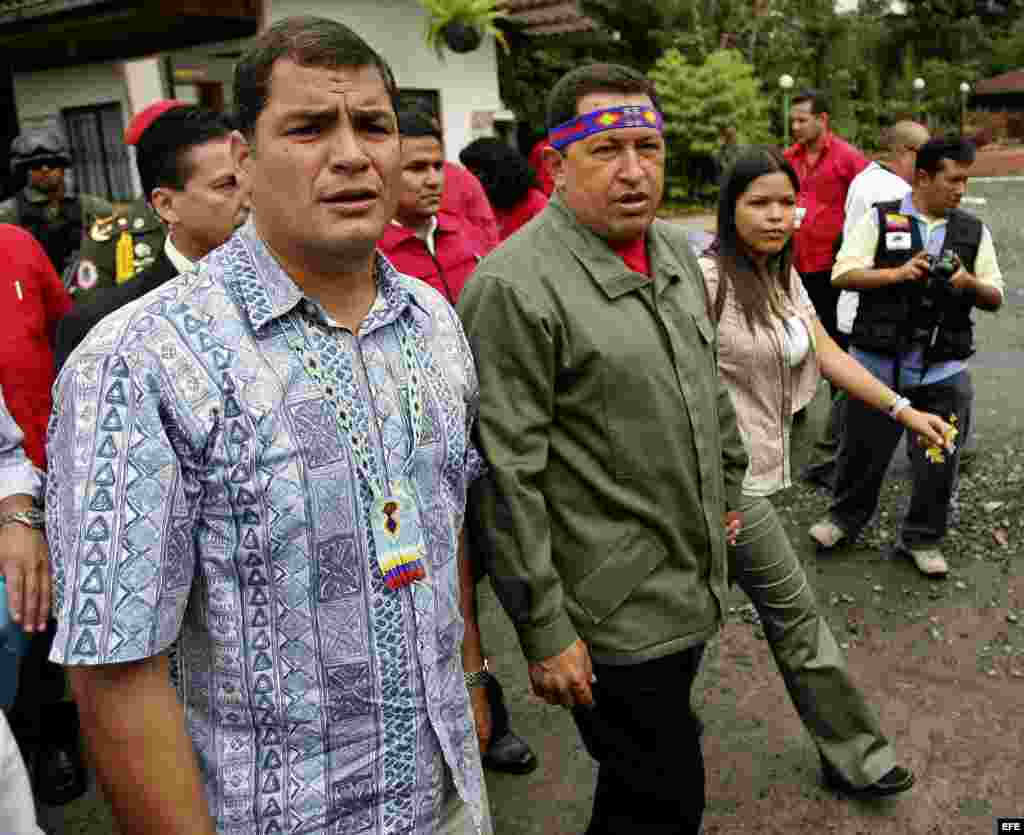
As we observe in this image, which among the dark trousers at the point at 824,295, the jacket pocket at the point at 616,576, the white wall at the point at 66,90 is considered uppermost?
the white wall at the point at 66,90

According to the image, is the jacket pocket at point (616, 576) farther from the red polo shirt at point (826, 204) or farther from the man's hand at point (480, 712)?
the red polo shirt at point (826, 204)

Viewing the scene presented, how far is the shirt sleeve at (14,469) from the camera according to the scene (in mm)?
1930

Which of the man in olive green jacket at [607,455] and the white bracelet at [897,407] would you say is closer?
the man in olive green jacket at [607,455]

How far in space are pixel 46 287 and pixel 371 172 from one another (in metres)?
2.35

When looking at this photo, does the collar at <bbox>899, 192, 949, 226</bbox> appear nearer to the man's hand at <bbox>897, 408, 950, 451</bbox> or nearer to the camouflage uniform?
the man's hand at <bbox>897, 408, 950, 451</bbox>

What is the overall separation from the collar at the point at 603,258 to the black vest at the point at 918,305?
101 inches

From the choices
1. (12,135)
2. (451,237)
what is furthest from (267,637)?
(12,135)

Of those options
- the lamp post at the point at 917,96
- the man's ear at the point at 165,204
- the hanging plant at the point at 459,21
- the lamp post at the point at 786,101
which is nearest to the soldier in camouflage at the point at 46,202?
the man's ear at the point at 165,204

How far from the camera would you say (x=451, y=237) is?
3.78 meters

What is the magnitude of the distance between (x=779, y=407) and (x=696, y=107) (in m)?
20.8

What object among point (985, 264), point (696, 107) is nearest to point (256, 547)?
point (985, 264)

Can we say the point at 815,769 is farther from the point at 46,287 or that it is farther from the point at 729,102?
the point at 729,102

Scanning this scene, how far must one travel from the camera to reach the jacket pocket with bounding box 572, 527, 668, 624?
216 centimetres

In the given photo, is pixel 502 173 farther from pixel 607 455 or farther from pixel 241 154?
pixel 241 154
